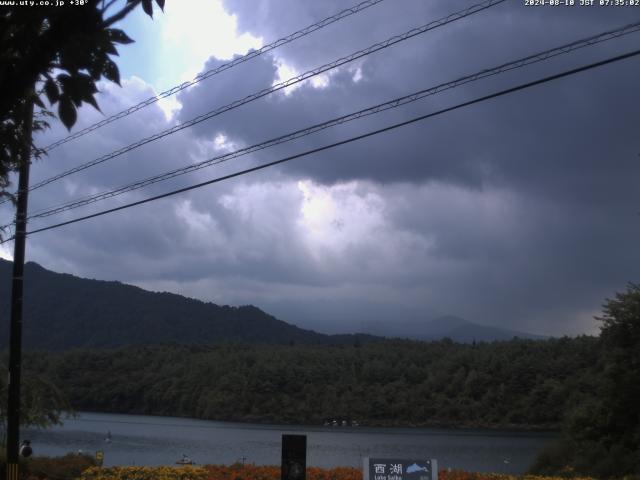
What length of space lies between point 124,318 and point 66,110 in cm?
18053

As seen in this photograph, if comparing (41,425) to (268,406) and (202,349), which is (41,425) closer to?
(268,406)

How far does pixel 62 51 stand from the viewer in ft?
14.0

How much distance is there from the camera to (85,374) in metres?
86.7

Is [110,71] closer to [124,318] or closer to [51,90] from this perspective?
[51,90]

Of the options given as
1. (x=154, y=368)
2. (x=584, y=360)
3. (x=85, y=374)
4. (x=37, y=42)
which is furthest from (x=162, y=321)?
(x=37, y=42)

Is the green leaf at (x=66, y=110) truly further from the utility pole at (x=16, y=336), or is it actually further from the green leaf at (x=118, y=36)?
the utility pole at (x=16, y=336)

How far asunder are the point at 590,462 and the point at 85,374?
74.8 m

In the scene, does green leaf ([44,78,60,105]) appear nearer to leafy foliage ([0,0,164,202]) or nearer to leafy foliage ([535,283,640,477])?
leafy foliage ([0,0,164,202])

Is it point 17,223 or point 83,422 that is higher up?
point 17,223

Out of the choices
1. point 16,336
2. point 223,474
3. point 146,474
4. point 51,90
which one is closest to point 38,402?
point 16,336

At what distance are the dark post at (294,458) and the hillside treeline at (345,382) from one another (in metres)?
45.3

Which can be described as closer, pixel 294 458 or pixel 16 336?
pixel 294 458

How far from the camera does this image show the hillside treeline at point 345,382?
67.4 m

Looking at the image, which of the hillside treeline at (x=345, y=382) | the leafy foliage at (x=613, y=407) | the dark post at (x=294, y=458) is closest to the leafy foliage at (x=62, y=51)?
the dark post at (x=294, y=458)
